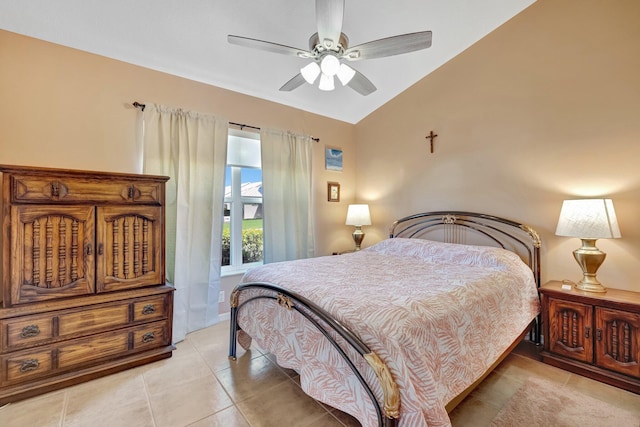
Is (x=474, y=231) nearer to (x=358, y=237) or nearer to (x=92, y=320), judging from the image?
(x=358, y=237)

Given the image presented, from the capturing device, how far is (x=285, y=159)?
3.63m

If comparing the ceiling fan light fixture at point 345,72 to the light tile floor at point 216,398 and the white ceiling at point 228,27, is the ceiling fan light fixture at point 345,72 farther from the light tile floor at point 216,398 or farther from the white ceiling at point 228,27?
the light tile floor at point 216,398

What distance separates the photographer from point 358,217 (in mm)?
3979

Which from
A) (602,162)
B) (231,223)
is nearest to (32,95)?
(231,223)

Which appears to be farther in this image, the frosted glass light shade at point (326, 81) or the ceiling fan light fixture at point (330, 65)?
the frosted glass light shade at point (326, 81)

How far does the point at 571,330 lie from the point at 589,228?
82cm

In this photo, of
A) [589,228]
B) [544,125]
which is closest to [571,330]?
[589,228]

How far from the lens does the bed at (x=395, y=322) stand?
1.18 metres

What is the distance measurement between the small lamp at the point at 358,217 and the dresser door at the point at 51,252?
2.92 m

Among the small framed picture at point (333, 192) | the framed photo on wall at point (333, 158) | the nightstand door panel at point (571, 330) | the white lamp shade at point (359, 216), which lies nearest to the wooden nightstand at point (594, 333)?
the nightstand door panel at point (571, 330)

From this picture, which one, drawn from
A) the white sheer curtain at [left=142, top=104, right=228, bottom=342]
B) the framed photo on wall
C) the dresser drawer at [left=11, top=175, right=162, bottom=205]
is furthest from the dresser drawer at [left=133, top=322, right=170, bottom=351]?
the framed photo on wall

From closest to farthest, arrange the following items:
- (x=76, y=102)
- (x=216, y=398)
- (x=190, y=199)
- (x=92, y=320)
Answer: (x=216, y=398) → (x=92, y=320) → (x=76, y=102) → (x=190, y=199)

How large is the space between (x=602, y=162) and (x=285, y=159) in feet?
10.3

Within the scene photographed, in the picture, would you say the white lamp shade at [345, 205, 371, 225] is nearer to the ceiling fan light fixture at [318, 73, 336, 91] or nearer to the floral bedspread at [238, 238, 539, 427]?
the floral bedspread at [238, 238, 539, 427]
